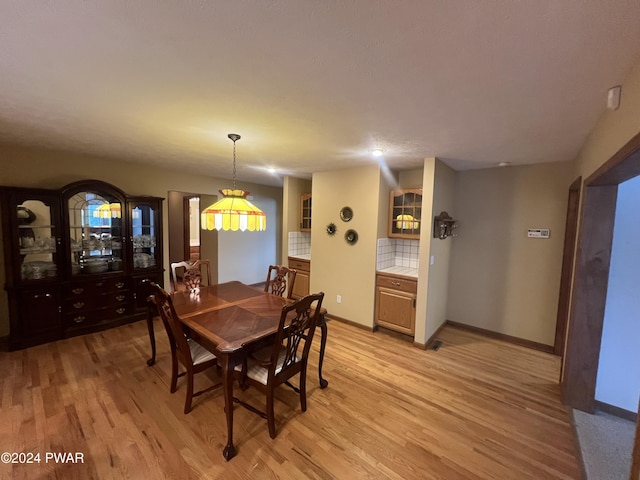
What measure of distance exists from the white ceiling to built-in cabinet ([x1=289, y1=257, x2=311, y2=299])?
254cm

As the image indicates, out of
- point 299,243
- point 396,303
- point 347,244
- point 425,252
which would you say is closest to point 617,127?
point 425,252

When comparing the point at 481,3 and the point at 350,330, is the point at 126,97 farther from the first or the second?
the point at 350,330

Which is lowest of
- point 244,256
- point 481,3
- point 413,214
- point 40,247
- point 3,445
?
point 3,445

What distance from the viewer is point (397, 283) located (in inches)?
139

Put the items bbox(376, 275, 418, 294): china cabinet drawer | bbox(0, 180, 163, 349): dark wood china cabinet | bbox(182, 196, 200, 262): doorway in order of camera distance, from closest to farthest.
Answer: bbox(0, 180, 163, 349): dark wood china cabinet
bbox(376, 275, 418, 294): china cabinet drawer
bbox(182, 196, 200, 262): doorway

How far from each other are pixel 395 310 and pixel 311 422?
1911 mm

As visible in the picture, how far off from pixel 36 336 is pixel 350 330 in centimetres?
372

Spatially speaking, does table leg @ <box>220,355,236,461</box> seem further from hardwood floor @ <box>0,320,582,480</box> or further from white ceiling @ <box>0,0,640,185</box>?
white ceiling @ <box>0,0,640,185</box>

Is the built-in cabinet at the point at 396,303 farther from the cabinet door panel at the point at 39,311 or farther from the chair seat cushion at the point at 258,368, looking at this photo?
the cabinet door panel at the point at 39,311

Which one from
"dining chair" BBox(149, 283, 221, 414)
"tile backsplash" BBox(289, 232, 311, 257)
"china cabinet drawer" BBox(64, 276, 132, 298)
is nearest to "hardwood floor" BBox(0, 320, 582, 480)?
"dining chair" BBox(149, 283, 221, 414)

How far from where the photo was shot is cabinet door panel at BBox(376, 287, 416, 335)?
3436mm

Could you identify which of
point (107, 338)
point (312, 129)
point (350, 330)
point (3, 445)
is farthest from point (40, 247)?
point (350, 330)

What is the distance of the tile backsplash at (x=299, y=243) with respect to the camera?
4.88 metres

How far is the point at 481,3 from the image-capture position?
91 cm
